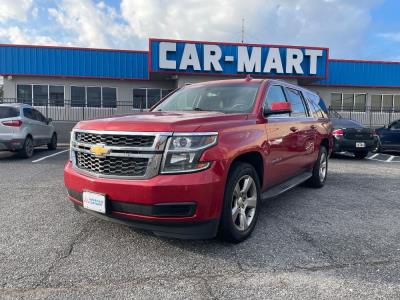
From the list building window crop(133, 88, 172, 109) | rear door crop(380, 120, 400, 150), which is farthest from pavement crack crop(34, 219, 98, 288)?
building window crop(133, 88, 172, 109)

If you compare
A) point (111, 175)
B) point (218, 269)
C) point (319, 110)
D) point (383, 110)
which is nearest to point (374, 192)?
point (319, 110)

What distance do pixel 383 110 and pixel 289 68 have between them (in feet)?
30.5

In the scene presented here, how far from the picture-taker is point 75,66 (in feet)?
65.6

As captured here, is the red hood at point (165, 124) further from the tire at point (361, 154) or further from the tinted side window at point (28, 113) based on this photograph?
the tire at point (361, 154)

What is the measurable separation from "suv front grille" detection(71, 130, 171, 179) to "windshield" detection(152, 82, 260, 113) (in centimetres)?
138

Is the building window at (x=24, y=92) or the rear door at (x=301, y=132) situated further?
the building window at (x=24, y=92)

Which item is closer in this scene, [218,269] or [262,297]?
[262,297]

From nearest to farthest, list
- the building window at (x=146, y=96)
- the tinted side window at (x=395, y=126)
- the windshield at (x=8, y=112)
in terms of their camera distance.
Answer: the windshield at (x=8, y=112), the tinted side window at (x=395, y=126), the building window at (x=146, y=96)

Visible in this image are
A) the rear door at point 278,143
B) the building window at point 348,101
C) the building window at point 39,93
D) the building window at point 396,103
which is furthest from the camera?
the building window at point 396,103

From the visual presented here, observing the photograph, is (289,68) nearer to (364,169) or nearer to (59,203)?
(364,169)

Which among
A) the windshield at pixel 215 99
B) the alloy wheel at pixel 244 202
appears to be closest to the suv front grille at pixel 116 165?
the alloy wheel at pixel 244 202

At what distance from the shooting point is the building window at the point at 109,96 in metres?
20.8

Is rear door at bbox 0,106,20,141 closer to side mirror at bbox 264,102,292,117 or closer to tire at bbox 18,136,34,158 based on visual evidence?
tire at bbox 18,136,34,158

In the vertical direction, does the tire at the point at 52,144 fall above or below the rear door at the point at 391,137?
below
